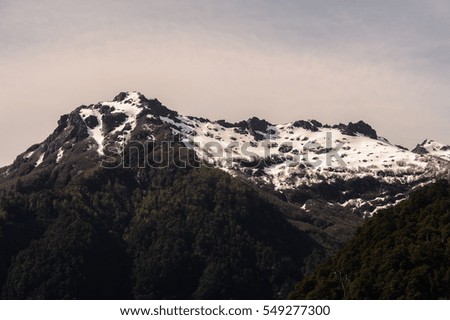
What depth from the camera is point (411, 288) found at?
538 feet

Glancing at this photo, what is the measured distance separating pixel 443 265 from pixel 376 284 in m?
15.6

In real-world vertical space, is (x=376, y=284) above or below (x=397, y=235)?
below

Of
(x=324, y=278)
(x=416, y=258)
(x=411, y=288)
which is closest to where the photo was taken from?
(x=411, y=288)
